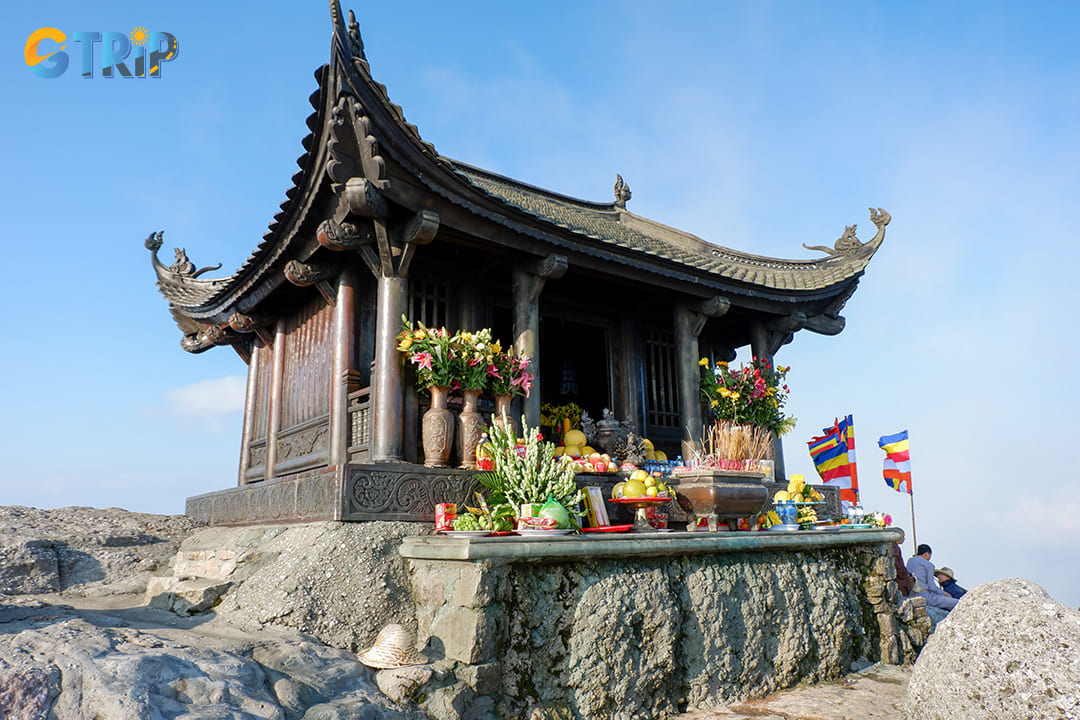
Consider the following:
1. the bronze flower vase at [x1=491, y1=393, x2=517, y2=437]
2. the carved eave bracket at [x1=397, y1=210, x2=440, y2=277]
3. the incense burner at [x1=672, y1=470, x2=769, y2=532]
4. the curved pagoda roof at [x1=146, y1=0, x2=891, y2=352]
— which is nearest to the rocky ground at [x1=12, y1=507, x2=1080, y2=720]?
the incense burner at [x1=672, y1=470, x2=769, y2=532]

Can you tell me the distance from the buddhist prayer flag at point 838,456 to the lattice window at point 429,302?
6.73m

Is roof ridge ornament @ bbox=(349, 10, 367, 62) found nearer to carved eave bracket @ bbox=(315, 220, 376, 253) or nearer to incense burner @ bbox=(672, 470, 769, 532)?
carved eave bracket @ bbox=(315, 220, 376, 253)

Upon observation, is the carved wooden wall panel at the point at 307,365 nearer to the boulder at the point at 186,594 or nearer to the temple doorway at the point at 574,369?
the boulder at the point at 186,594

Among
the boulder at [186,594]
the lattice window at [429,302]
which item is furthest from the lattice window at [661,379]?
the boulder at [186,594]

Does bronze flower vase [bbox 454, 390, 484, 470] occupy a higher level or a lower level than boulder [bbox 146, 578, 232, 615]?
higher

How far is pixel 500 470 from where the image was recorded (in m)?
6.16

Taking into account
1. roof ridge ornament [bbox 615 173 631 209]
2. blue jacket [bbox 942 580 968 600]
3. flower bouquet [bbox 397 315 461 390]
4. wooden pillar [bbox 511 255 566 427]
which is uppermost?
roof ridge ornament [bbox 615 173 631 209]

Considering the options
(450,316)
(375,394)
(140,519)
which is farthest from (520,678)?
(140,519)

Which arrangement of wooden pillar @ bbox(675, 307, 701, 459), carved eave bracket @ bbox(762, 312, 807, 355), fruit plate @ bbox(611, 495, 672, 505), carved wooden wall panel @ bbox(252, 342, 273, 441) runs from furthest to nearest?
carved eave bracket @ bbox(762, 312, 807, 355) → carved wooden wall panel @ bbox(252, 342, 273, 441) → wooden pillar @ bbox(675, 307, 701, 459) → fruit plate @ bbox(611, 495, 672, 505)

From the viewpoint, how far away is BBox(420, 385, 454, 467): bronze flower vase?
6.62 metres

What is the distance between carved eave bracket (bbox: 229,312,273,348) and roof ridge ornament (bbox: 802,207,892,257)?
8.46 m

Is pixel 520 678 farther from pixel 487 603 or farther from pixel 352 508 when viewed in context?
pixel 352 508

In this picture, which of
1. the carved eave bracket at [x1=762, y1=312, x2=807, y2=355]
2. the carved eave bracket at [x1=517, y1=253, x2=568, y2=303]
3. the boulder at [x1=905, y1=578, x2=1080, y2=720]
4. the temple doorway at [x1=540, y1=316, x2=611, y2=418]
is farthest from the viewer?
the temple doorway at [x1=540, y1=316, x2=611, y2=418]

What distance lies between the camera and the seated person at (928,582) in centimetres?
A: 959
